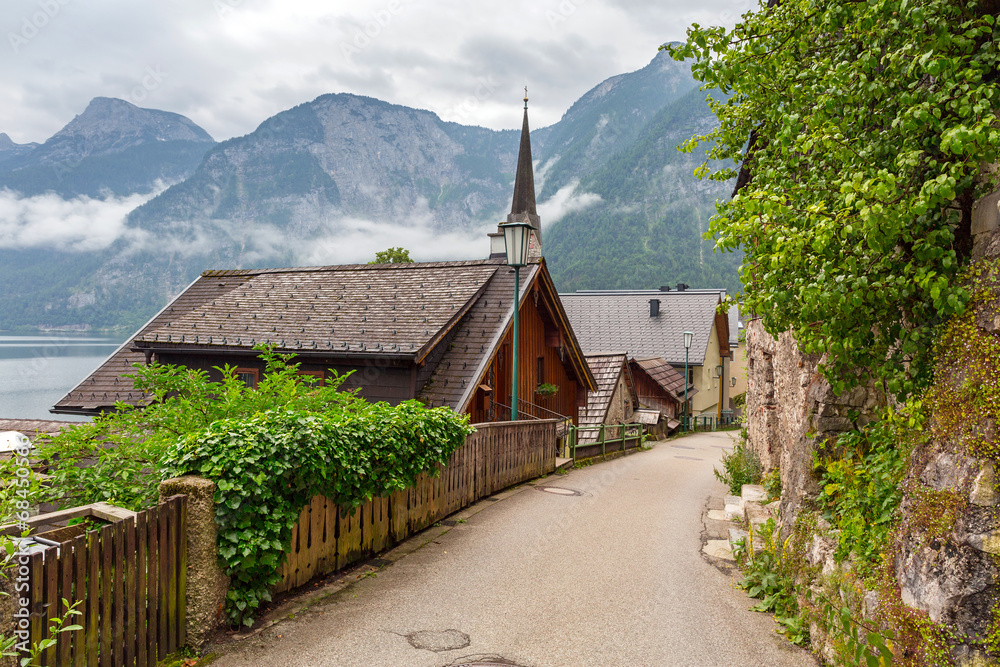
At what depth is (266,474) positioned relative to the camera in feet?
15.9

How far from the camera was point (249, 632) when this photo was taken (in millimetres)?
4809

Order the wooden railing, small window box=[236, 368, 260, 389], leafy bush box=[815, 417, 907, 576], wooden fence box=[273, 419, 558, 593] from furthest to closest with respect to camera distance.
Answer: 1. the wooden railing
2. small window box=[236, 368, 260, 389]
3. wooden fence box=[273, 419, 558, 593]
4. leafy bush box=[815, 417, 907, 576]

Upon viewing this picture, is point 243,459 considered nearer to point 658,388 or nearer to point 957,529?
point 957,529

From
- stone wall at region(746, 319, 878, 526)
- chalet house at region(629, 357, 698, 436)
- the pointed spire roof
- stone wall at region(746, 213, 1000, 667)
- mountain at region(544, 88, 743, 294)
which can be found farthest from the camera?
mountain at region(544, 88, 743, 294)

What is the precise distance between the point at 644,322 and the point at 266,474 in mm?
41761

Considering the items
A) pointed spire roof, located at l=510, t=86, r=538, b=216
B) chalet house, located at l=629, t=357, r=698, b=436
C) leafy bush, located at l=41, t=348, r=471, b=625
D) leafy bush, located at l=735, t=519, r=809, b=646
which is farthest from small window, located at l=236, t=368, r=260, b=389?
pointed spire roof, located at l=510, t=86, r=538, b=216

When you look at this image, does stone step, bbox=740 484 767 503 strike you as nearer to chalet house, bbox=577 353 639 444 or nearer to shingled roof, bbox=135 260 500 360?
shingled roof, bbox=135 260 500 360

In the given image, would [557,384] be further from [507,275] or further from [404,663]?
[404,663]

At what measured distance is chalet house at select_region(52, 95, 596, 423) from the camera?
13.1 metres

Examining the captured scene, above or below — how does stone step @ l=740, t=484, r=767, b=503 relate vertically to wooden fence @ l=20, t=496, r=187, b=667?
below

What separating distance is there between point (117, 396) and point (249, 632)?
1442 cm

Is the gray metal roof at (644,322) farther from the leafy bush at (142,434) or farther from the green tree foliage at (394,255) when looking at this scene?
the leafy bush at (142,434)

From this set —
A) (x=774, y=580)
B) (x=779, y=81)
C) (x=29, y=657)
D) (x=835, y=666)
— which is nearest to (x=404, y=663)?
(x=29, y=657)

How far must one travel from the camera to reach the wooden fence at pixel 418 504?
227 inches
